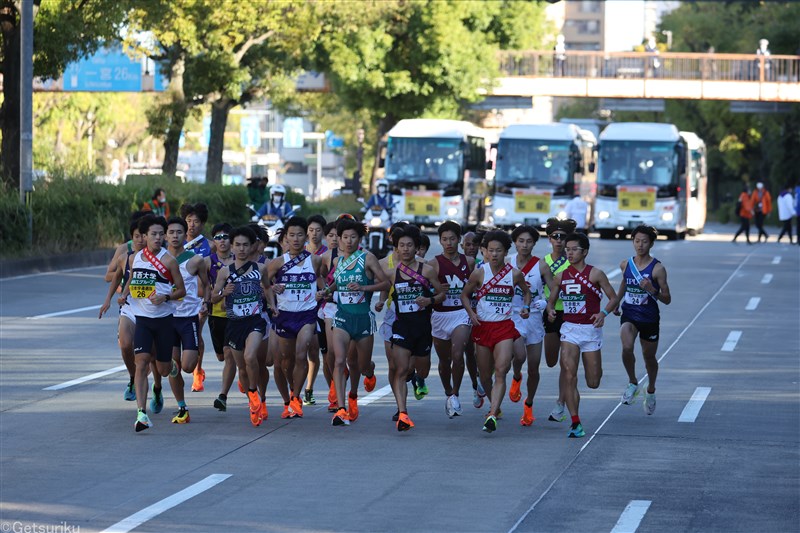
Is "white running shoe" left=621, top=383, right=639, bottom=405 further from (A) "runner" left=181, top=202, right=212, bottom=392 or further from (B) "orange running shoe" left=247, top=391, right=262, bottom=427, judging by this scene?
(A) "runner" left=181, top=202, right=212, bottom=392

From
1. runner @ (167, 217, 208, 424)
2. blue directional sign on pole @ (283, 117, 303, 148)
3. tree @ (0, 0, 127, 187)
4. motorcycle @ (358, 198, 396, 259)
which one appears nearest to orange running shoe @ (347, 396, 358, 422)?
runner @ (167, 217, 208, 424)

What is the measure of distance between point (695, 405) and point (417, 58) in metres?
44.0

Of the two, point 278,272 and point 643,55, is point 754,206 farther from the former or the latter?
point 278,272

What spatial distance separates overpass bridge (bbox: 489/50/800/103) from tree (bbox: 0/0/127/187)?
34130 mm

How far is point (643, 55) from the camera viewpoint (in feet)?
209

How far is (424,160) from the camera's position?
157 feet

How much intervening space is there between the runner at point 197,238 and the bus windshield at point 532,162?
1369 inches

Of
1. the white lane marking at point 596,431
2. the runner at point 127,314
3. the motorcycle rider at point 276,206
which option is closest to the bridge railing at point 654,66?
the motorcycle rider at point 276,206

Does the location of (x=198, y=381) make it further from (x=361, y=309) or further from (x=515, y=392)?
(x=515, y=392)

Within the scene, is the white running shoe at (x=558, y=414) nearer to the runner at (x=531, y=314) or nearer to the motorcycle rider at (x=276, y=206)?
the runner at (x=531, y=314)

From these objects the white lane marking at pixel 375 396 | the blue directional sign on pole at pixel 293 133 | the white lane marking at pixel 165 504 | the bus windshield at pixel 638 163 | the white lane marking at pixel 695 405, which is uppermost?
the blue directional sign on pole at pixel 293 133

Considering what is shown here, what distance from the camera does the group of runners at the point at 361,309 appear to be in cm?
1177

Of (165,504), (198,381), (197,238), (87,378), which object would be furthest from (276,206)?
(165,504)

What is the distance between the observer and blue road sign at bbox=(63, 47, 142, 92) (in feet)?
178
